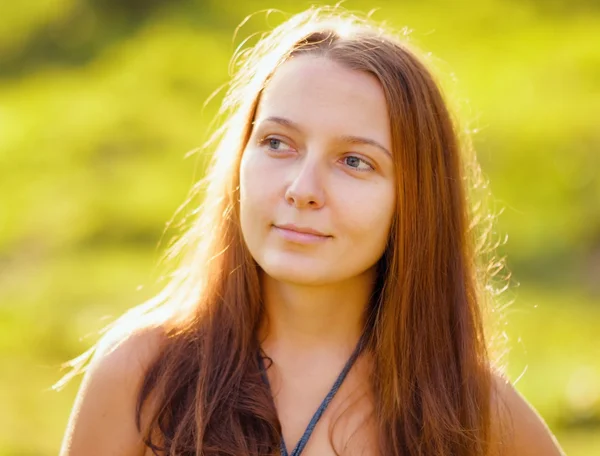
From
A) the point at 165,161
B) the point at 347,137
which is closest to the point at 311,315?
the point at 347,137

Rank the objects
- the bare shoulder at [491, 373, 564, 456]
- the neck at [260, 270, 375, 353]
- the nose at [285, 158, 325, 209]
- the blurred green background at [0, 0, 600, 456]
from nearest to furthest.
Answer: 1. the nose at [285, 158, 325, 209]
2. the neck at [260, 270, 375, 353]
3. the bare shoulder at [491, 373, 564, 456]
4. the blurred green background at [0, 0, 600, 456]

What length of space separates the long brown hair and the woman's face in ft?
0.25

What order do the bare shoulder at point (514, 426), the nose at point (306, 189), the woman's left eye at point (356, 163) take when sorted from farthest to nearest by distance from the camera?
the bare shoulder at point (514, 426) < the woman's left eye at point (356, 163) < the nose at point (306, 189)

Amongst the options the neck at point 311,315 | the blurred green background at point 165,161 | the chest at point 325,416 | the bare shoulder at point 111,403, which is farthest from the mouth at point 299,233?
the blurred green background at point 165,161

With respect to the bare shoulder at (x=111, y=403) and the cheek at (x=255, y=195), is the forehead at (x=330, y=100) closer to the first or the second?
the cheek at (x=255, y=195)

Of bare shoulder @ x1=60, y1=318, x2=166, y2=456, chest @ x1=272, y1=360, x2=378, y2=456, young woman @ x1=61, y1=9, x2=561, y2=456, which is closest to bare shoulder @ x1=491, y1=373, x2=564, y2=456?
young woman @ x1=61, y1=9, x2=561, y2=456

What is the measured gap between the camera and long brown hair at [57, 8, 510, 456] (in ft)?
11.1

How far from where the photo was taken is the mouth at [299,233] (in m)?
3.27

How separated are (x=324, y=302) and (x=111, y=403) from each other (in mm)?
705

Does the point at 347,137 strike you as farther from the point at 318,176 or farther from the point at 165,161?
the point at 165,161

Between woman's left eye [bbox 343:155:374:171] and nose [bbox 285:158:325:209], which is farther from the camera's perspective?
woman's left eye [bbox 343:155:374:171]

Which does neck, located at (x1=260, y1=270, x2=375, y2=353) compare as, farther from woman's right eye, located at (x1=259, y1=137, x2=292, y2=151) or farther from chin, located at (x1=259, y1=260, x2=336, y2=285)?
woman's right eye, located at (x1=259, y1=137, x2=292, y2=151)

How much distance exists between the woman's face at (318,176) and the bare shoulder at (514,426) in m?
0.66

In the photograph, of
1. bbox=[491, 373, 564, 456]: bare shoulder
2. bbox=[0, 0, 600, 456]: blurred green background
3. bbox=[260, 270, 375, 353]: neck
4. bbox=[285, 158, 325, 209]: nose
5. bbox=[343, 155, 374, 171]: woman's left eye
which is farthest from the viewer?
bbox=[0, 0, 600, 456]: blurred green background
